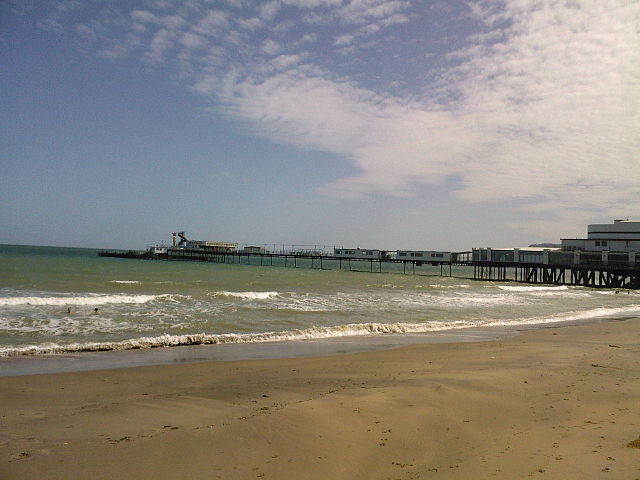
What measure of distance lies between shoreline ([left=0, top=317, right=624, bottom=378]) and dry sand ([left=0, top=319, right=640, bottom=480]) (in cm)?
85

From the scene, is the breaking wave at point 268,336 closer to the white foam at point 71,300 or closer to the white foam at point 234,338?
the white foam at point 234,338

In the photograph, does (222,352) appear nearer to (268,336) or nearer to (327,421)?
(268,336)

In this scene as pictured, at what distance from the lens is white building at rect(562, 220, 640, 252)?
52625 mm

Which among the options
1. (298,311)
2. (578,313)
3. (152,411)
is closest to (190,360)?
(152,411)

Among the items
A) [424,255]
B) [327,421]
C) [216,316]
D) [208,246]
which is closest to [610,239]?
[424,255]

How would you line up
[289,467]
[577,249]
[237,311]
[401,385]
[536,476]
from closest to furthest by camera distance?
1. [536,476]
2. [289,467]
3. [401,385]
4. [237,311]
5. [577,249]

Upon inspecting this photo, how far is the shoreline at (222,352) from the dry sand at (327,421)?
0.85 meters

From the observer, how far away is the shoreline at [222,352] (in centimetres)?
994

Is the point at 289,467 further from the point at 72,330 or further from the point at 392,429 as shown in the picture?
the point at 72,330

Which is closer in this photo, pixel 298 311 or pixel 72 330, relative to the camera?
pixel 72 330

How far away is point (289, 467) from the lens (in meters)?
4.74

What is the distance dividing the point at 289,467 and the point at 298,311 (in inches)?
609

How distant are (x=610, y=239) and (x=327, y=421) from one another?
59545 mm

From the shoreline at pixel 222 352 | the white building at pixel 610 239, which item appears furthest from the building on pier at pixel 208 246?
the shoreline at pixel 222 352
